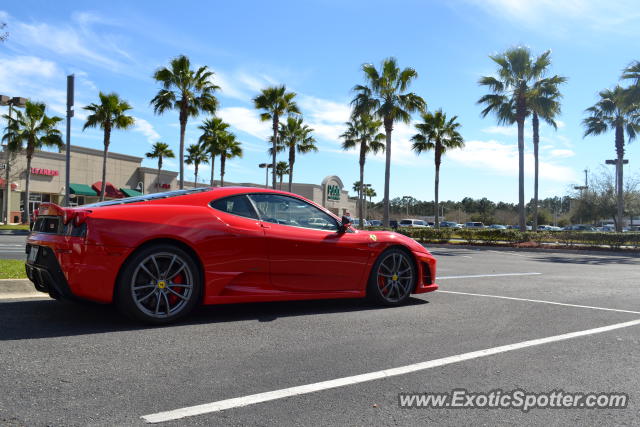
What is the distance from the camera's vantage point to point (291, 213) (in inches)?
218

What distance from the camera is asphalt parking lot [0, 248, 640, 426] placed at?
2.76 m

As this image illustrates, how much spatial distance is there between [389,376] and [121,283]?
96.5 inches

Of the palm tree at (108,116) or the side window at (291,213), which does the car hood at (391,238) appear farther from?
the palm tree at (108,116)

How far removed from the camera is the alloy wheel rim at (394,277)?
6.04 meters

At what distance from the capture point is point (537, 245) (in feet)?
85.8

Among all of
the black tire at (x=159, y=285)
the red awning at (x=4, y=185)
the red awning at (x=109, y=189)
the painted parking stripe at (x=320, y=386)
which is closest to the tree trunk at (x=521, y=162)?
the painted parking stripe at (x=320, y=386)

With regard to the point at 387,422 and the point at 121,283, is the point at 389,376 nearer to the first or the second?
the point at 387,422

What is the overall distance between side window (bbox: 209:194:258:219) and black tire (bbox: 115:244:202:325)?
2.16 ft

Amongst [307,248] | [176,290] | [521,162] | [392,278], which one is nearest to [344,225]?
[307,248]

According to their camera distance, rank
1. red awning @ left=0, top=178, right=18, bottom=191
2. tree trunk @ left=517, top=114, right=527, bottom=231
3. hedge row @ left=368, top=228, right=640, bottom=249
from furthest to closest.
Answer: red awning @ left=0, top=178, right=18, bottom=191 → tree trunk @ left=517, top=114, right=527, bottom=231 → hedge row @ left=368, top=228, right=640, bottom=249

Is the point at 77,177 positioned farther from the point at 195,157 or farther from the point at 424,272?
the point at 424,272

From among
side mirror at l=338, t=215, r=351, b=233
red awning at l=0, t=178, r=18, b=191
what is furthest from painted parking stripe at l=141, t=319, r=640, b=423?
red awning at l=0, t=178, r=18, b=191

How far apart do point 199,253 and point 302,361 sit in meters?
1.58

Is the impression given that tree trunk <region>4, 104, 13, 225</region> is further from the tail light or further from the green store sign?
the tail light
